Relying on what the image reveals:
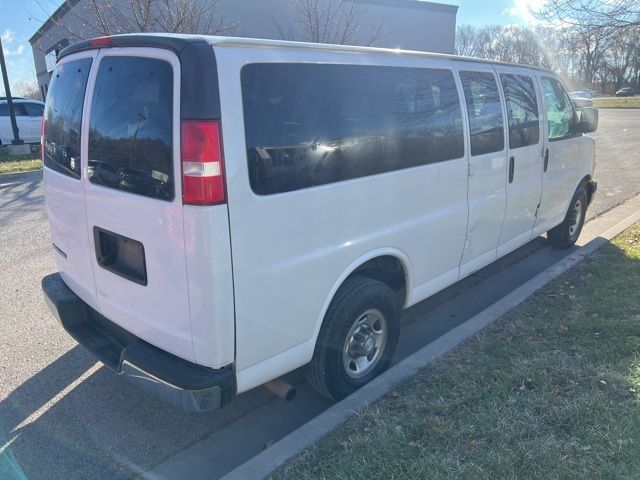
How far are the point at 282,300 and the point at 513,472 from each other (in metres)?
1.37

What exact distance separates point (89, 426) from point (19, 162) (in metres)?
12.9

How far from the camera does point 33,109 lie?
16703mm

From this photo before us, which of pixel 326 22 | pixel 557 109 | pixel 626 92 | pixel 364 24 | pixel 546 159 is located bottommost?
pixel 546 159

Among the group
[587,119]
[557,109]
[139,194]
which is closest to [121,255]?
[139,194]

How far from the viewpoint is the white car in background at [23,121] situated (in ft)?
52.7

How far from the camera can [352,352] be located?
3.30 m

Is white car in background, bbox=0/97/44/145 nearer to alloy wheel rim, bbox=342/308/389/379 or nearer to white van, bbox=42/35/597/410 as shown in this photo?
white van, bbox=42/35/597/410

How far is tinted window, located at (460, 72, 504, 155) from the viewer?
12.8ft

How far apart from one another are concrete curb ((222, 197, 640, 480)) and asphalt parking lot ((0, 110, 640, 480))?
296mm

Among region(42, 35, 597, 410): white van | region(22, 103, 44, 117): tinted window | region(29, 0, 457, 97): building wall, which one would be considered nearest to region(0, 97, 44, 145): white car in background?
region(22, 103, 44, 117): tinted window

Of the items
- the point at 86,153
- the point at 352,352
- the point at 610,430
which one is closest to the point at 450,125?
the point at 352,352

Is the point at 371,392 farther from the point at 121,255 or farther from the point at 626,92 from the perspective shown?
the point at 626,92

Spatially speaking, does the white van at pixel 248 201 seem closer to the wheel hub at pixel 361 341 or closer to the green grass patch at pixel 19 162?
the wheel hub at pixel 361 341

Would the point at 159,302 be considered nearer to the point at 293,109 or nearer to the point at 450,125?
the point at 293,109
